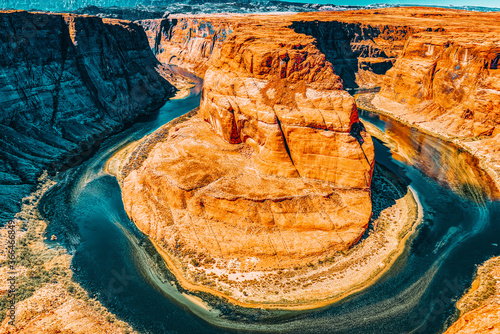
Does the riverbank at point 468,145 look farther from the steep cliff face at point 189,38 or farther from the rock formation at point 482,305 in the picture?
the steep cliff face at point 189,38

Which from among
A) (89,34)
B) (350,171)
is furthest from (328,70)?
(89,34)

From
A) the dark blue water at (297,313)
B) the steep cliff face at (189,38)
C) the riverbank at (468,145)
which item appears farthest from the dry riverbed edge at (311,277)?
the steep cliff face at (189,38)

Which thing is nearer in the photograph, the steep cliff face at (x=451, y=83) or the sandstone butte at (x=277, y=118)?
the sandstone butte at (x=277, y=118)

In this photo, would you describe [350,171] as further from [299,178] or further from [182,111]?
[182,111]

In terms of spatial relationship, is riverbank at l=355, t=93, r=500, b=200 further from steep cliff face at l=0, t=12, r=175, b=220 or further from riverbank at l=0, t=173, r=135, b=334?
steep cliff face at l=0, t=12, r=175, b=220

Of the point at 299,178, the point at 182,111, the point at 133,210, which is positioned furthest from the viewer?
the point at 182,111

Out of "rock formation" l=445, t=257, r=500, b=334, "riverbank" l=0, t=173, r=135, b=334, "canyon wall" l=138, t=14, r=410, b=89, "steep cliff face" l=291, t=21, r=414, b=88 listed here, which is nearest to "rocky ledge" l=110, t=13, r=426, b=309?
"rock formation" l=445, t=257, r=500, b=334
